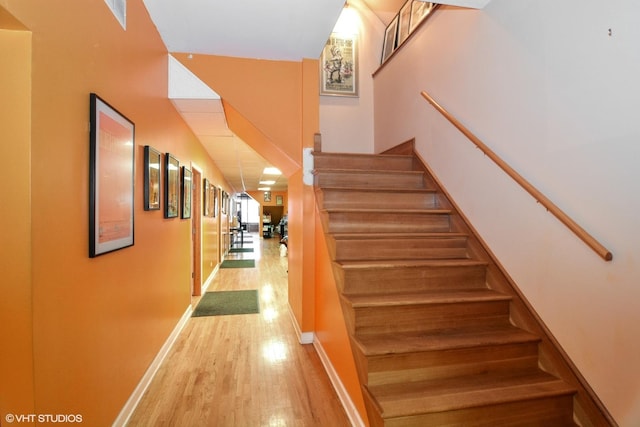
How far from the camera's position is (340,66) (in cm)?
488

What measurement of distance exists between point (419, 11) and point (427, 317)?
11.3 ft

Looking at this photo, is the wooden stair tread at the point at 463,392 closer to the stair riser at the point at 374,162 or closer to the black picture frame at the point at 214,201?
the stair riser at the point at 374,162

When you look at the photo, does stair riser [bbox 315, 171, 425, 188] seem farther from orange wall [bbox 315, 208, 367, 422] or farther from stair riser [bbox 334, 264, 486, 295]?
stair riser [bbox 334, 264, 486, 295]

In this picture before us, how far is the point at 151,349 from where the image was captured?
249 cm

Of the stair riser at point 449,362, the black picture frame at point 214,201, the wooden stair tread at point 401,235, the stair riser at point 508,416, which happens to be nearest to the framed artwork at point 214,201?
the black picture frame at point 214,201

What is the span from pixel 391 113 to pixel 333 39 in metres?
1.75

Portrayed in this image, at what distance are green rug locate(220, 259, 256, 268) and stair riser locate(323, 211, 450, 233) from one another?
5.48 metres

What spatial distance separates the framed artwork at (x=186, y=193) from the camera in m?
3.52

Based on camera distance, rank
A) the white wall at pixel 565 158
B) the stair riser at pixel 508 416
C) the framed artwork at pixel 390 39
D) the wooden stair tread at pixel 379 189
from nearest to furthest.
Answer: the white wall at pixel 565 158
the stair riser at pixel 508 416
the wooden stair tread at pixel 379 189
the framed artwork at pixel 390 39

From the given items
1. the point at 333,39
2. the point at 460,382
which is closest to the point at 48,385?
the point at 460,382

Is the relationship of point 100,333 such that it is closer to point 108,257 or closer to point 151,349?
point 108,257

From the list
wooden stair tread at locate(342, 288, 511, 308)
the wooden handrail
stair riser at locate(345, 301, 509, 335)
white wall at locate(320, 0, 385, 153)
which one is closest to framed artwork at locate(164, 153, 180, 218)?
wooden stair tread at locate(342, 288, 511, 308)

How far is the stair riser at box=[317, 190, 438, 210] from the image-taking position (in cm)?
292

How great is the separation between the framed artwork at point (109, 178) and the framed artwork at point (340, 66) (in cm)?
346
